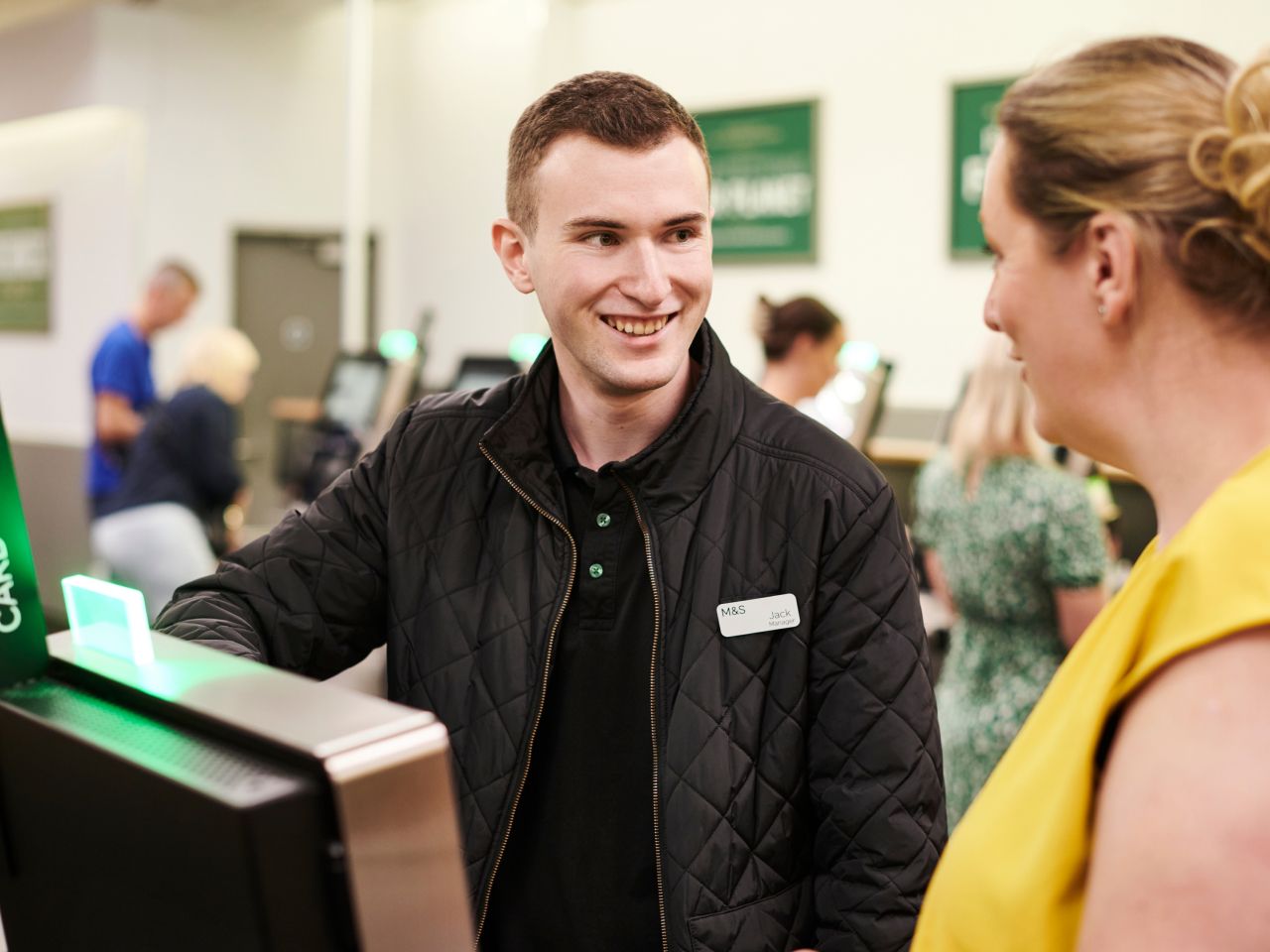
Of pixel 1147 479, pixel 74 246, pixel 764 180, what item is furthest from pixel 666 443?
pixel 74 246

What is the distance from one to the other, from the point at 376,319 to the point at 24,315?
236 cm

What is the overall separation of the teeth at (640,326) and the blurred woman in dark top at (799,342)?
2.45 m

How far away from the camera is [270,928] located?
1.87 feet

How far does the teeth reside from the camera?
4.62ft

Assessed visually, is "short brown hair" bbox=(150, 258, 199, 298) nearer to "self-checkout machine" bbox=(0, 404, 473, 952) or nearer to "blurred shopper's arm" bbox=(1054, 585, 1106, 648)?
"blurred shopper's arm" bbox=(1054, 585, 1106, 648)

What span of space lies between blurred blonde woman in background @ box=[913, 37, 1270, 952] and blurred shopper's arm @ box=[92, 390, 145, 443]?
18.5 ft

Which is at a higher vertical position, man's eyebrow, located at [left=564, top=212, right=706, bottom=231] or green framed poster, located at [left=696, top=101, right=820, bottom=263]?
green framed poster, located at [left=696, top=101, right=820, bottom=263]

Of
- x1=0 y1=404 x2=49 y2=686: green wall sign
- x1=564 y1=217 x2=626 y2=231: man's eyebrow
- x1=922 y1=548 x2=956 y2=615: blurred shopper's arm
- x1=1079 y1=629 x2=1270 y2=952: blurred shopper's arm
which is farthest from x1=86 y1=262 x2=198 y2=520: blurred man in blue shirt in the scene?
x1=1079 y1=629 x2=1270 y2=952: blurred shopper's arm

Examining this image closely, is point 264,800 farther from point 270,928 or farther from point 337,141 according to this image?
point 337,141

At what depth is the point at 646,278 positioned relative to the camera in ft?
A: 4.53

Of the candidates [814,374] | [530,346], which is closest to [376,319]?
[530,346]

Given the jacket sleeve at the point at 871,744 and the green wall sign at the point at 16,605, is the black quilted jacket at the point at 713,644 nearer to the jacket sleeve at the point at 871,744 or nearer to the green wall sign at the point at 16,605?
the jacket sleeve at the point at 871,744

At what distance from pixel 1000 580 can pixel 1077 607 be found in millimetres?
182

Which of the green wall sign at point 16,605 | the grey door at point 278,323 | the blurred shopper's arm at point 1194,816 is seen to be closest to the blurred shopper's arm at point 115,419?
the grey door at point 278,323
